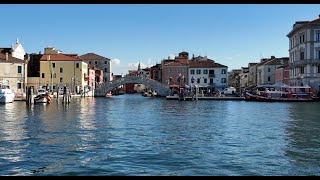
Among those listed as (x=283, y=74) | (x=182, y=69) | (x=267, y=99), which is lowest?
(x=267, y=99)

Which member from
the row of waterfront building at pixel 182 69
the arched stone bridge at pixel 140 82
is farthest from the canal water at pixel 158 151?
the arched stone bridge at pixel 140 82

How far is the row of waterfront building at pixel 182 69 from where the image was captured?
46062mm

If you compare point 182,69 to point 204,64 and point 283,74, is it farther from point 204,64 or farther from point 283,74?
point 283,74

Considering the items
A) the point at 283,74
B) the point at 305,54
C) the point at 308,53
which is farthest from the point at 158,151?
the point at 283,74

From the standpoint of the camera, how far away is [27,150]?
10695 millimetres

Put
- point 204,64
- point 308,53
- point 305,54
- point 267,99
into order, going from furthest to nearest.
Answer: point 204,64
point 305,54
point 308,53
point 267,99

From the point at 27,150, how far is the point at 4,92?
29334 millimetres

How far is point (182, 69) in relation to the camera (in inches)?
2682

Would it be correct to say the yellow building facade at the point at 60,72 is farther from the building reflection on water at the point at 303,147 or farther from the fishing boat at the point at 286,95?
the building reflection on water at the point at 303,147

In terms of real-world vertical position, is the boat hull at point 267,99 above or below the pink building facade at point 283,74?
below
